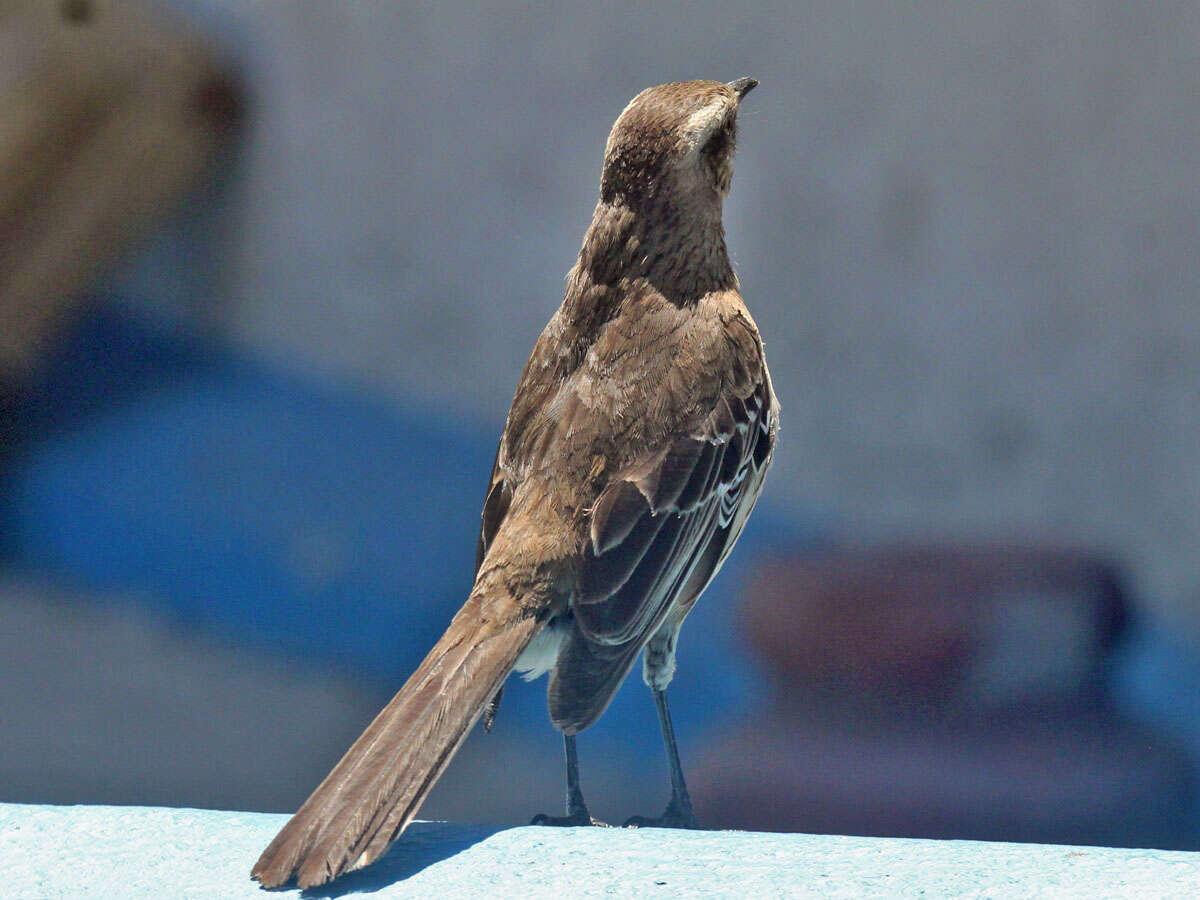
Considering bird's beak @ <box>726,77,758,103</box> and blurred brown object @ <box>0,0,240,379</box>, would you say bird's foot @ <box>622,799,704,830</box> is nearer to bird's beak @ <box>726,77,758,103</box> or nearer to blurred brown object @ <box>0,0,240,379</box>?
bird's beak @ <box>726,77,758,103</box>

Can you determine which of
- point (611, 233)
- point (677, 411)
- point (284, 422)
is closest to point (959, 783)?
point (677, 411)

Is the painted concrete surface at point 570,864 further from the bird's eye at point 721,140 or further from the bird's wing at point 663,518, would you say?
the bird's eye at point 721,140

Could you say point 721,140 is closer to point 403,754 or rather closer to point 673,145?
point 673,145

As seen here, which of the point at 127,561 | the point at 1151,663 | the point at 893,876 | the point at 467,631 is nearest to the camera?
the point at 893,876

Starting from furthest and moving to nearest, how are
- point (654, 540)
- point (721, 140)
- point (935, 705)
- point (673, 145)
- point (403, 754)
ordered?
point (935, 705) < point (721, 140) < point (673, 145) < point (654, 540) < point (403, 754)

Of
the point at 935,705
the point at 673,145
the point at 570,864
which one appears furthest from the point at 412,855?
the point at 935,705

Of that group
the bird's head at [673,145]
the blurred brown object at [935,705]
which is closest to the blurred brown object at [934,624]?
the blurred brown object at [935,705]

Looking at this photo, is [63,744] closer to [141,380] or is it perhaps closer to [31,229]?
[141,380]
